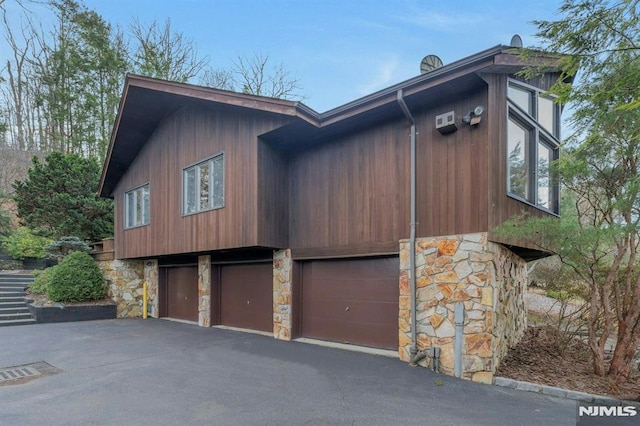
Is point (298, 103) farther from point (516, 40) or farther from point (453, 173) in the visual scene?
point (516, 40)

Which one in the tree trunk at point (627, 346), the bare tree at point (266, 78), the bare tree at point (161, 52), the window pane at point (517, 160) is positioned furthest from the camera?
the bare tree at point (266, 78)

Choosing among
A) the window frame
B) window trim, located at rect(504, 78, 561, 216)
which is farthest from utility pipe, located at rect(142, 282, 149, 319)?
window trim, located at rect(504, 78, 561, 216)

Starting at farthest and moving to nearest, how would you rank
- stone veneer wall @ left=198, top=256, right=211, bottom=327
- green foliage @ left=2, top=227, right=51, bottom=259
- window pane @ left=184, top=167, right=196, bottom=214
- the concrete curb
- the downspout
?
green foliage @ left=2, top=227, right=51, bottom=259, stone veneer wall @ left=198, top=256, right=211, bottom=327, window pane @ left=184, top=167, right=196, bottom=214, the downspout, the concrete curb

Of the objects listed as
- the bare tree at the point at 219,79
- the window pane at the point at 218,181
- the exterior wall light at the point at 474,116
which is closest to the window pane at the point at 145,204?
the window pane at the point at 218,181

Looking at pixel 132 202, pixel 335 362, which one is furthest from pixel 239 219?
pixel 132 202

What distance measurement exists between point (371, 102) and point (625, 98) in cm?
349

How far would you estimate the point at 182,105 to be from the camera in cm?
997

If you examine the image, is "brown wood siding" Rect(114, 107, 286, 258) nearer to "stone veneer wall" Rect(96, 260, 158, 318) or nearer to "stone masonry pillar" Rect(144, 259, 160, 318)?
"stone veneer wall" Rect(96, 260, 158, 318)

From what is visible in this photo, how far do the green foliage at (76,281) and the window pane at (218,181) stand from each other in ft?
20.4

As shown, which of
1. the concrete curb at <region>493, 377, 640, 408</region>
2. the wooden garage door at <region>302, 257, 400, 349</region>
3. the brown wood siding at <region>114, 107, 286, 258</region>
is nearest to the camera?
the concrete curb at <region>493, 377, 640, 408</region>

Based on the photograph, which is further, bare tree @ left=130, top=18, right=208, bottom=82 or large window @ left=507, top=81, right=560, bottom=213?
bare tree @ left=130, top=18, right=208, bottom=82

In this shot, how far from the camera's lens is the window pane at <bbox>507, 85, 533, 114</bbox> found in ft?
20.4

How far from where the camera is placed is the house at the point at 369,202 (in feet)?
18.5

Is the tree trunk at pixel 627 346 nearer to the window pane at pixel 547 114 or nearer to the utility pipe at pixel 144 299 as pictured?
the window pane at pixel 547 114
